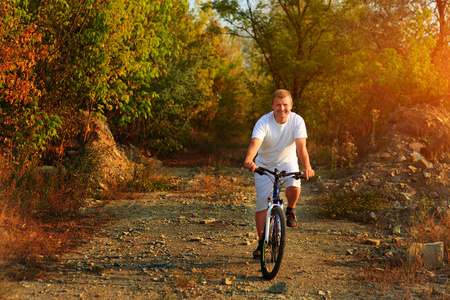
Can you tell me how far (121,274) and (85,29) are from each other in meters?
5.15

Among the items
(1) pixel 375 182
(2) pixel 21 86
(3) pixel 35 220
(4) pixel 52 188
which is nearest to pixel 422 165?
(1) pixel 375 182

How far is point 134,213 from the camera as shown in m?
8.37

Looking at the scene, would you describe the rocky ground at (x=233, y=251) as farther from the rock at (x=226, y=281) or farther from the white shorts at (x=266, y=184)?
the white shorts at (x=266, y=184)

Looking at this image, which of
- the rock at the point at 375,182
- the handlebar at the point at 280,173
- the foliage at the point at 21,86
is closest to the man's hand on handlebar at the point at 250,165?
the handlebar at the point at 280,173

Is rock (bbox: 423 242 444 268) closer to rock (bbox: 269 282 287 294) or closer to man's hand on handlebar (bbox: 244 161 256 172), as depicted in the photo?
rock (bbox: 269 282 287 294)

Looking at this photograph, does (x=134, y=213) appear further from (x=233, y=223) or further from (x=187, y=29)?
(x=187, y=29)

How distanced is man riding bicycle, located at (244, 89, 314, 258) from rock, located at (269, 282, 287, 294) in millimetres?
754

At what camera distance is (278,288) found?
479cm

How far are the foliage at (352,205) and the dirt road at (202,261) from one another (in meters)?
0.26

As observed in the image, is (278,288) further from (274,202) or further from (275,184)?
(275,184)

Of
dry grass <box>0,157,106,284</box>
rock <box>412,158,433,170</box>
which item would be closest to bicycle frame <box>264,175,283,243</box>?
dry grass <box>0,157,106,284</box>

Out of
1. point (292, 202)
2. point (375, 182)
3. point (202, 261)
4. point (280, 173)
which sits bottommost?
point (202, 261)

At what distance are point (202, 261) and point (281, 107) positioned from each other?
7.64ft

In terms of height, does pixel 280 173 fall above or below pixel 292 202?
above
